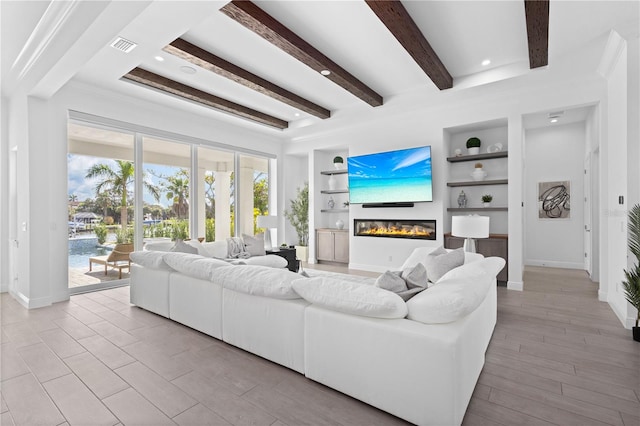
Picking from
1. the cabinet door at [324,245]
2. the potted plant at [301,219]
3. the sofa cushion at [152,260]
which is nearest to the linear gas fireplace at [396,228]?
the cabinet door at [324,245]

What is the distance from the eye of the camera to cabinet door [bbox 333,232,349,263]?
676 cm

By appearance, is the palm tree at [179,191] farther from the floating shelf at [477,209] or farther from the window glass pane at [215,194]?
the floating shelf at [477,209]

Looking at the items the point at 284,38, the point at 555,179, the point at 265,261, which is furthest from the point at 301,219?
the point at 555,179

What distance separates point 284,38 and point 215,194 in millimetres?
3894

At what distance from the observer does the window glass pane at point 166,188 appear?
5.28 m

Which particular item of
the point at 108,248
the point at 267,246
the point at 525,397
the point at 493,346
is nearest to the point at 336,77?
the point at 267,246

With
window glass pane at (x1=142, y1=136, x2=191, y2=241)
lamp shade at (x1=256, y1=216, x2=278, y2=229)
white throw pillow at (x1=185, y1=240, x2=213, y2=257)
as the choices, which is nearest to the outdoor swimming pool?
window glass pane at (x1=142, y1=136, x2=191, y2=241)

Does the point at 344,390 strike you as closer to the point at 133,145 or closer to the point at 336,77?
the point at 336,77

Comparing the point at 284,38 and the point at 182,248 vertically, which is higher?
the point at 284,38

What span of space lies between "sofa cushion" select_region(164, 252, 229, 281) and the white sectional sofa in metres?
0.11

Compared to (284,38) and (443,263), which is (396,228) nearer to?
(443,263)

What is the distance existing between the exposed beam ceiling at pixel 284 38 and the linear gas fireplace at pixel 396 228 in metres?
2.62

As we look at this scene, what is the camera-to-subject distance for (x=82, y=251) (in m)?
4.64

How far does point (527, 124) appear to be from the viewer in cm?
552
